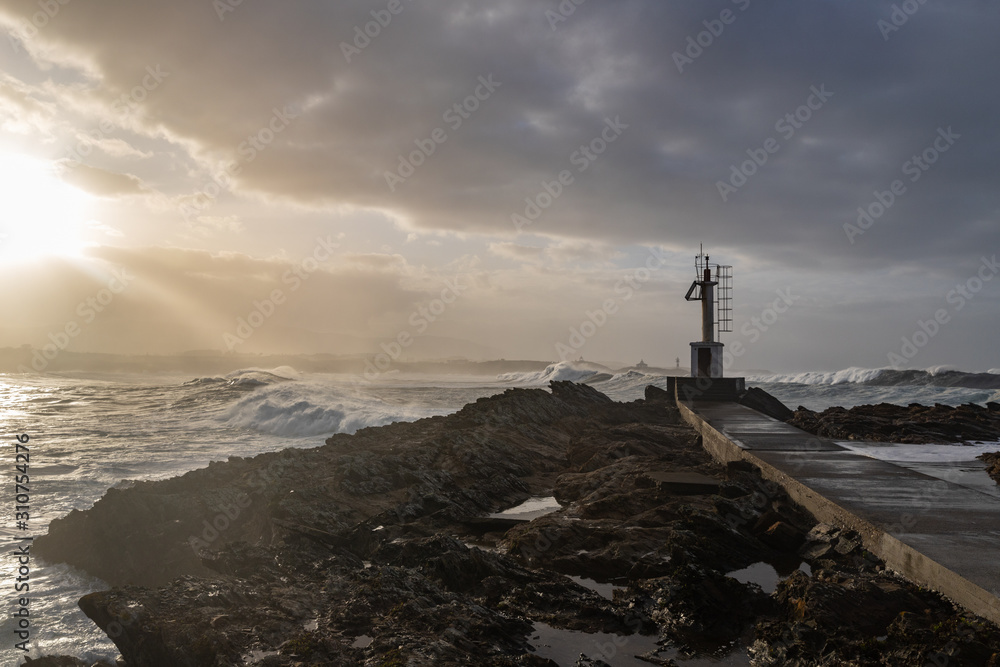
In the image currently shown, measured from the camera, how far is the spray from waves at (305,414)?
72.3ft

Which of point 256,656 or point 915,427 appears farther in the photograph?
point 915,427

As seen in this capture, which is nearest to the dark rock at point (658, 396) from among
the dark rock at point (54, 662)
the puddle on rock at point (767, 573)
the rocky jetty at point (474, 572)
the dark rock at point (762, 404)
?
the dark rock at point (762, 404)

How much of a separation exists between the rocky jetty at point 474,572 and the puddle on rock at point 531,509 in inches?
5.6

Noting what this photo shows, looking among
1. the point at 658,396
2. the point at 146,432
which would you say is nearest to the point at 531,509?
the point at 146,432

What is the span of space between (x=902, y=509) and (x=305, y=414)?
68.9 ft

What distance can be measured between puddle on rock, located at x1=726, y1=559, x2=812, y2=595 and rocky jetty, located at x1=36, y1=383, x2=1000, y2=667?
3 cm

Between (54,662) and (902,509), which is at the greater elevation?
(902,509)

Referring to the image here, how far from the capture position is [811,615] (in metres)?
4.15

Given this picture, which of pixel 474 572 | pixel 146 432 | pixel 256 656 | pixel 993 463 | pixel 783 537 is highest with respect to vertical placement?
pixel 993 463

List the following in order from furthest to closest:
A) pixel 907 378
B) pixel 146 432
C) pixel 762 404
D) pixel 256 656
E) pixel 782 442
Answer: pixel 907 378
pixel 762 404
pixel 146 432
pixel 782 442
pixel 256 656

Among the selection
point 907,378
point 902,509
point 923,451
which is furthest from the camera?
point 907,378

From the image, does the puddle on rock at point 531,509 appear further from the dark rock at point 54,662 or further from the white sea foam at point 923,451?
the white sea foam at point 923,451

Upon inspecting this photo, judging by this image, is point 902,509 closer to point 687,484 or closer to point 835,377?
point 687,484

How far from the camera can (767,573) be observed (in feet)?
18.5
